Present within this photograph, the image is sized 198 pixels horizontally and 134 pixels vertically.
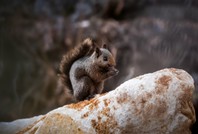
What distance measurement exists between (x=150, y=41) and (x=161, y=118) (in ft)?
3.01

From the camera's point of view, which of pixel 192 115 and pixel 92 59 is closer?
pixel 192 115

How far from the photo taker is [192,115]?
104 cm

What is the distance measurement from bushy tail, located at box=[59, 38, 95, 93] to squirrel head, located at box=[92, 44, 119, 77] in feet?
0.24

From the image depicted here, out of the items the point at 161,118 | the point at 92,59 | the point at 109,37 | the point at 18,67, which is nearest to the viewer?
the point at 161,118

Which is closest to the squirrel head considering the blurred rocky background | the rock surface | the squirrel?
the squirrel

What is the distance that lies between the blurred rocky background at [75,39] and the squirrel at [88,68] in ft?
0.91

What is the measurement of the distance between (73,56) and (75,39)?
831 mm

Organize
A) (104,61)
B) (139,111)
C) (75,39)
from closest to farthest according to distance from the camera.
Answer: (139,111), (104,61), (75,39)

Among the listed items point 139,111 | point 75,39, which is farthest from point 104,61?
point 75,39

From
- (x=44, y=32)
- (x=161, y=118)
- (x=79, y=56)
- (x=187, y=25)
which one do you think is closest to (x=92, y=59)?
(x=79, y=56)

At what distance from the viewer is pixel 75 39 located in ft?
6.93

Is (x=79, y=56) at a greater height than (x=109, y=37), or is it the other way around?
(x=79, y=56)

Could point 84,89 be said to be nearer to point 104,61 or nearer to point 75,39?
point 104,61

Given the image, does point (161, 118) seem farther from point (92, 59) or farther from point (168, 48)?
point (168, 48)
